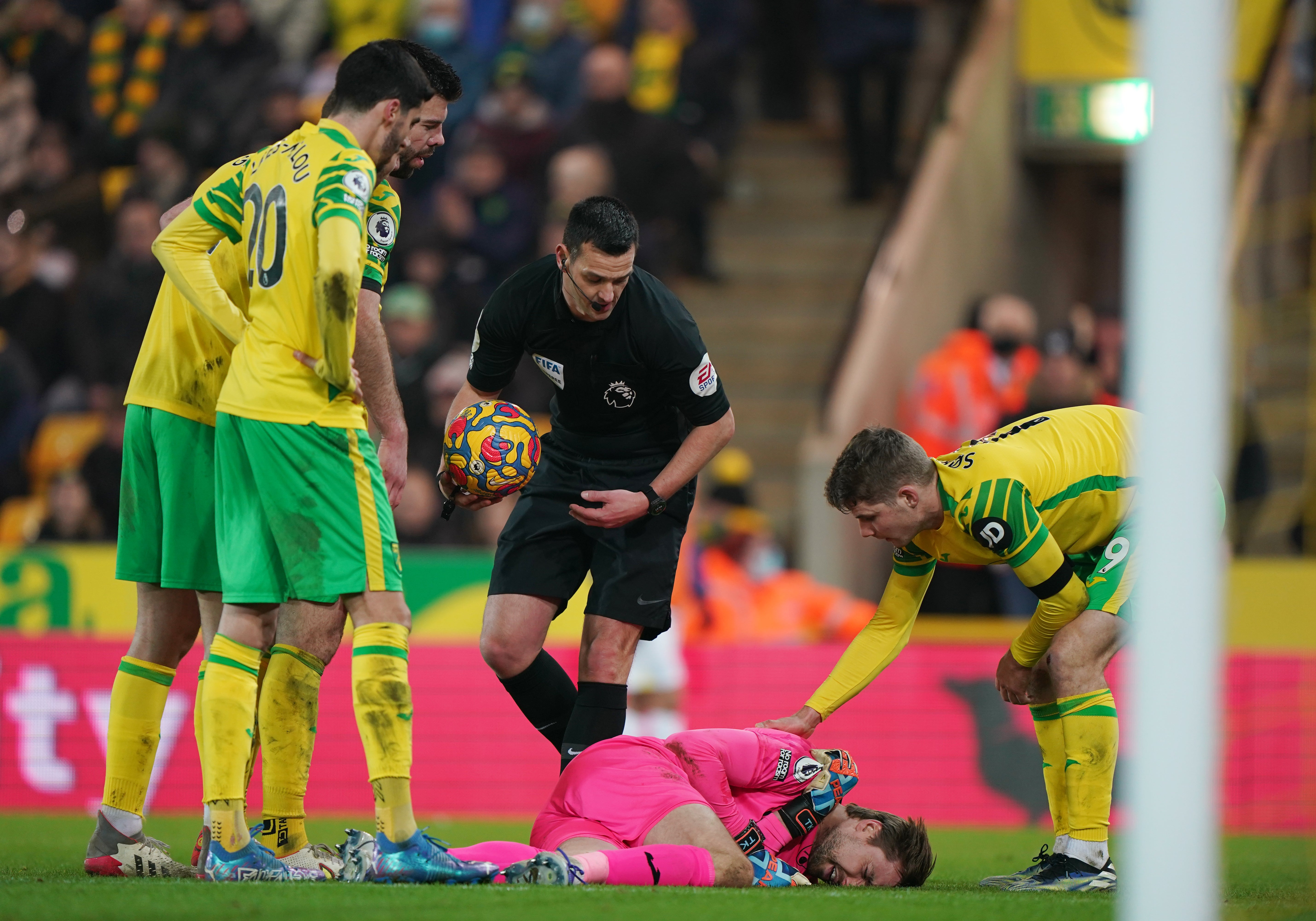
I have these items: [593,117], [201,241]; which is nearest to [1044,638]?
[201,241]

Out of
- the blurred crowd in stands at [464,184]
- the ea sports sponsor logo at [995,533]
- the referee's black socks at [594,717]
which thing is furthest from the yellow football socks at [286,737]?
the blurred crowd in stands at [464,184]

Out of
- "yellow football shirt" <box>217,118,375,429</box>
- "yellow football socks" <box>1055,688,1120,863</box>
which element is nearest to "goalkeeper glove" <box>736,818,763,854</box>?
"yellow football socks" <box>1055,688,1120,863</box>

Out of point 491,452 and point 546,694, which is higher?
point 491,452

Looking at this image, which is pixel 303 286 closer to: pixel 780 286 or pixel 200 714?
pixel 200 714

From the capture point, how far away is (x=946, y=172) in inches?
487

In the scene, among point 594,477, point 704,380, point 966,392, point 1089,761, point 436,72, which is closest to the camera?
point 436,72

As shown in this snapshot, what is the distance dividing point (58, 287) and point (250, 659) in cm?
838

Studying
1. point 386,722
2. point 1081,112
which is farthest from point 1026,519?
point 1081,112

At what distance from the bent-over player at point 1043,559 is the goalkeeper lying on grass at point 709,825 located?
225 mm

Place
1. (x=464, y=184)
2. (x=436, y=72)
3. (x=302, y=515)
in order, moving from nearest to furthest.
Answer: (x=302, y=515)
(x=436, y=72)
(x=464, y=184)

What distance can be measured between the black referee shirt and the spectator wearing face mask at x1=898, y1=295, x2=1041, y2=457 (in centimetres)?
454

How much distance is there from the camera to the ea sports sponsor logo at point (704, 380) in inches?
207

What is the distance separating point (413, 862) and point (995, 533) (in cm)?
206

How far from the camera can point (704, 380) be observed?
5.30 meters
